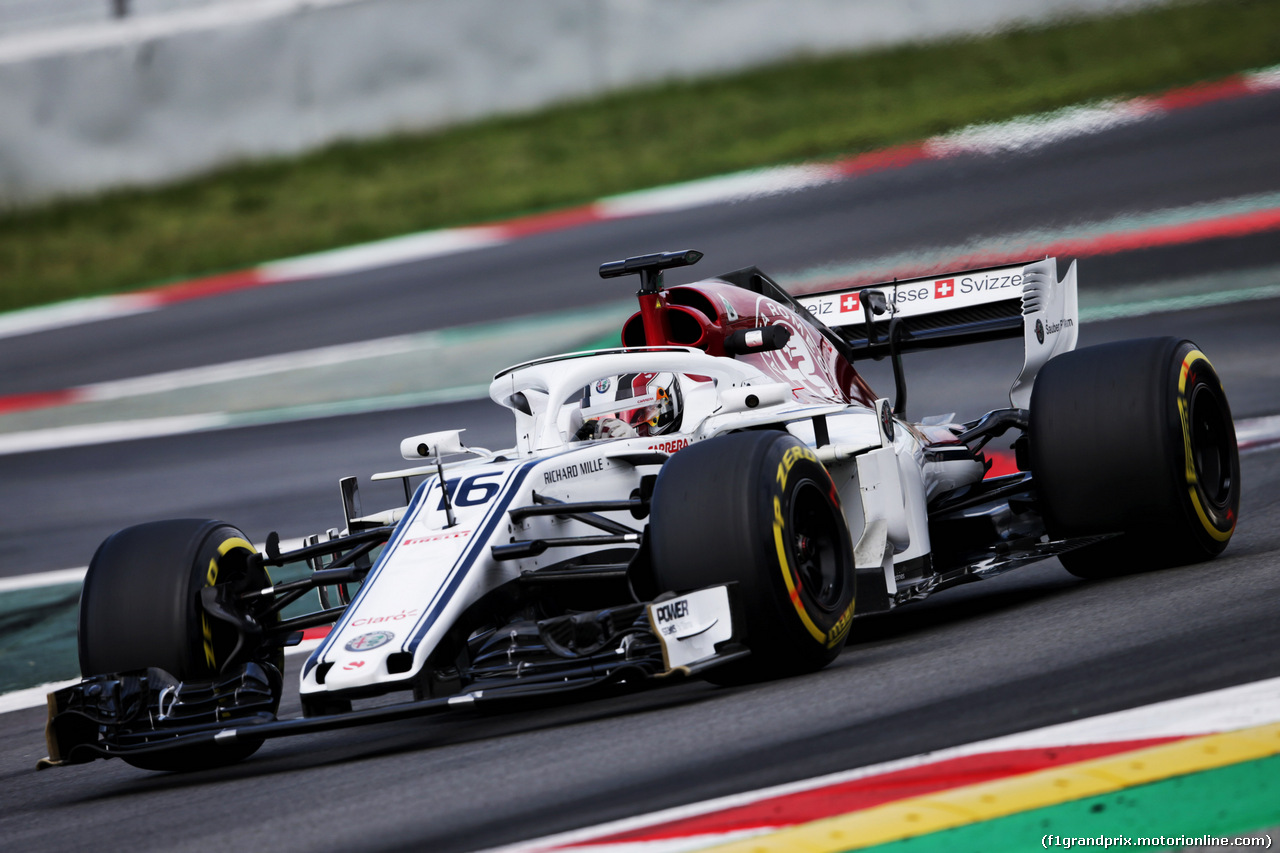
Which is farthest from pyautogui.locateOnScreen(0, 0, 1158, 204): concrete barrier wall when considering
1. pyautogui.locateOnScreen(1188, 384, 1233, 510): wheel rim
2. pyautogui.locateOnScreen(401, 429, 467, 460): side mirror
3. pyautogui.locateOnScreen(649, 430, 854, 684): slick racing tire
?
pyautogui.locateOnScreen(649, 430, 854, 684): slick racing tire

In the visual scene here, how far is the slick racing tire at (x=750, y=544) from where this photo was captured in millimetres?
5094

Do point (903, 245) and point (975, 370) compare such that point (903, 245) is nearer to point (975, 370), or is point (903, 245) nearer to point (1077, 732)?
point (975, 370)

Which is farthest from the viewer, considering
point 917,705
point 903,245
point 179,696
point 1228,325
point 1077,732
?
point 903,245

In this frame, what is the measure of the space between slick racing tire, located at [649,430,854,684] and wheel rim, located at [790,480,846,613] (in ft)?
0.08

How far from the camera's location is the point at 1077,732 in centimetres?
405

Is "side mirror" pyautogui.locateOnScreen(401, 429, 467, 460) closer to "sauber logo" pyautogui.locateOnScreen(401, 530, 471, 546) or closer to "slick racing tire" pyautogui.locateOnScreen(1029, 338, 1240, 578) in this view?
"sauber logo" pyautogui.locateOnScreen(401, 530, 471, 546)

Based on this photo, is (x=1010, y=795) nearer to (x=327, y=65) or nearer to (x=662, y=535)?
(x=662, y=535)

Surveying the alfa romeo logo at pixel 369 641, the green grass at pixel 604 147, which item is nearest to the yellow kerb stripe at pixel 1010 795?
the alfa romeo logo at pixel 369 641

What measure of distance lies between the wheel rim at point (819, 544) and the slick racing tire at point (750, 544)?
25 mm

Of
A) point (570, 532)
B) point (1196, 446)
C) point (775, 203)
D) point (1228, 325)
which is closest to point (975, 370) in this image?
point (1228, 325)

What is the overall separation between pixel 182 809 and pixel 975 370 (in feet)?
26.9

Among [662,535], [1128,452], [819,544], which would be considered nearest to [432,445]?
[662,535]

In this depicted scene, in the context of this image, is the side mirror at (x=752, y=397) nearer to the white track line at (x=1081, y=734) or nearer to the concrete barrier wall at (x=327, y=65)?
the white track line at (x=1081, y=734)

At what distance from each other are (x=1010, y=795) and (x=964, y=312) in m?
4.71
